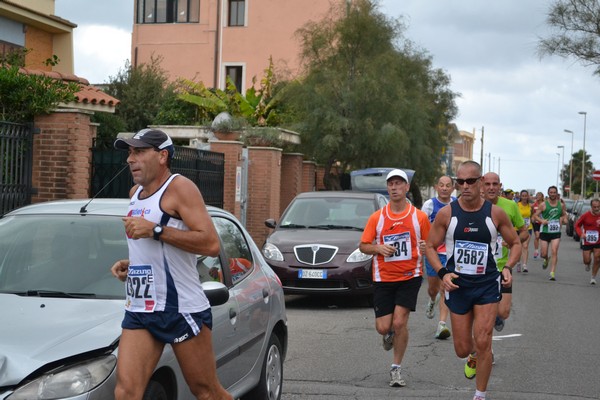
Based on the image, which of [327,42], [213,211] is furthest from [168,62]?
[213,211]

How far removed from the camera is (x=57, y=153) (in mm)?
13328

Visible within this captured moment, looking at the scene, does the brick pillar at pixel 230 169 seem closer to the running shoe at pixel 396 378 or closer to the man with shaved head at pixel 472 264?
the running shoe at pixel 396 378

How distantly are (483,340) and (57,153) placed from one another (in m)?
7.80

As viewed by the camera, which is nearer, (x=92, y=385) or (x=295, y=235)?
(x=92, y=385)

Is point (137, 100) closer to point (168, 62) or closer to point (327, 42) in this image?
point (327, 42)

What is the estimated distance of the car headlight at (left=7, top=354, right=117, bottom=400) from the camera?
14.7 ft

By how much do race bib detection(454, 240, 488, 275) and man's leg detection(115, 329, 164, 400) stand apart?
10.9ft

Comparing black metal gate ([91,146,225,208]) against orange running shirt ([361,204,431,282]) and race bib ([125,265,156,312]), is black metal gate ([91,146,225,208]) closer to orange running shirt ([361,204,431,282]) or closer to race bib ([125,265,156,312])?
orange running shirt ([361,204,431,282])

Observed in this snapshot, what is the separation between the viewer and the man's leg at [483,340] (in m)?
7.37

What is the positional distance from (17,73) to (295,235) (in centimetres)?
459

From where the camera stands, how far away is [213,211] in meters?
6.70

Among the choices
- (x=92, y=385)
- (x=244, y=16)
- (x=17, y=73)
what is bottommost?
(x=92, y=385)

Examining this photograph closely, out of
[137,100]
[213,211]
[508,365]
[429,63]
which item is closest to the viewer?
[213,211]

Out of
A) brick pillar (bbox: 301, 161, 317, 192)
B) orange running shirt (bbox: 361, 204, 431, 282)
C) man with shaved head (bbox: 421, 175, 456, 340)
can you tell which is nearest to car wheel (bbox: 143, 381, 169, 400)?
orange running shirt (bbox: 361, 204, 431, 282)
